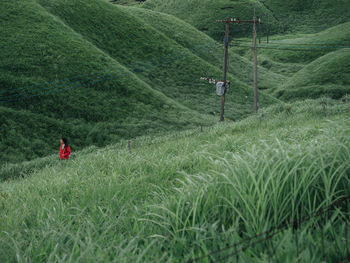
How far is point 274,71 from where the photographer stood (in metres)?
60.9

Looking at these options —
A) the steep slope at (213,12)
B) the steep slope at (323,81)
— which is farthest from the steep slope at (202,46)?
the steep slope at (213,12)

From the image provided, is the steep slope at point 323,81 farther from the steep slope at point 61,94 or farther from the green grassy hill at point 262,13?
the green grassy hill at point 262,13

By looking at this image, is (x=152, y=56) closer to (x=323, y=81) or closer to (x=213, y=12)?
(x=323, y=81)

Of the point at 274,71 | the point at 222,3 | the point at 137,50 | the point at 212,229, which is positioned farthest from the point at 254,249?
the point at 222,3

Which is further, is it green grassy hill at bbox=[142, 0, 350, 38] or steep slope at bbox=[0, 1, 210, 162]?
green grassy hill at bbox=[142, 0, 350, 38]

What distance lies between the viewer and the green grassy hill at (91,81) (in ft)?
70.8

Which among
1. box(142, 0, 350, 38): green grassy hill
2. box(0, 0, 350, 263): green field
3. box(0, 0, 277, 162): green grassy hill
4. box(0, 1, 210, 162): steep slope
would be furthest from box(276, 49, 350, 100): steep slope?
box(142, 0, 350, 38): green grassy hill

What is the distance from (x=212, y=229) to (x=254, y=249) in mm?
331

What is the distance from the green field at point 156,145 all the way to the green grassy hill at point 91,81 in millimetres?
160

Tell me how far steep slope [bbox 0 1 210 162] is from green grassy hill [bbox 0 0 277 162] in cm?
8

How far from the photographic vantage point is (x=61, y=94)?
24.8 meters

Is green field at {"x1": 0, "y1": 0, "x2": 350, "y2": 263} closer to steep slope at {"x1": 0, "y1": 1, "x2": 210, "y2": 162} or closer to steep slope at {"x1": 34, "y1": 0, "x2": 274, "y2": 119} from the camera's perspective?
steep slope at {"x1": 0, "y1": 1, "x2": 210, "y2": 162}

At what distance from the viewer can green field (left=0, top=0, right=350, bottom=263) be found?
84.4 inches

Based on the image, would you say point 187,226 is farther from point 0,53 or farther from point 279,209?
point 0,53
